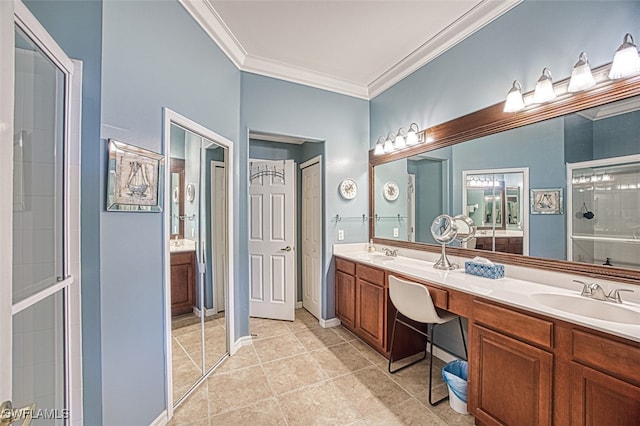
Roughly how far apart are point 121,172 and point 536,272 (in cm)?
263

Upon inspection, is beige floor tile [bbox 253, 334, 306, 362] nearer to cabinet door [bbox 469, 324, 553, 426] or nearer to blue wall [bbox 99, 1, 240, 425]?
blue wall [bbox 99, 1, 240, 425]

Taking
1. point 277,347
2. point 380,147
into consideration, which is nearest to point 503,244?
point 380,147

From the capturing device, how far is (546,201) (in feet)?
6.03

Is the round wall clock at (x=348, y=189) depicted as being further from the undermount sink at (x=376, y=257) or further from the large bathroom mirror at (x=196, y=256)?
the large bathroom mirror at (x=196, y=256)

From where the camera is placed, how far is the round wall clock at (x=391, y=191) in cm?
320

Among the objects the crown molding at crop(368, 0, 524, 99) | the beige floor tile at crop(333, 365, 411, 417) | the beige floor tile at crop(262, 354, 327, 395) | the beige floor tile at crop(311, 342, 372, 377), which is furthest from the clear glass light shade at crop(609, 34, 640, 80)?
the beige floor tile at crop(262, 354, 327, 395)

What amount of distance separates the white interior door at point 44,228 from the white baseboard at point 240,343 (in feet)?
4.73

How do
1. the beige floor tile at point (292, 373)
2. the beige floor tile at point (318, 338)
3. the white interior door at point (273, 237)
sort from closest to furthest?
1. the beige floor tile at point (292, 373)
2. the beige floor tile at point (318, 338)
3. the white interior door at point (273, 237)

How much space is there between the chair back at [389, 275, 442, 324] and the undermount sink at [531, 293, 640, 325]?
24.3 inches

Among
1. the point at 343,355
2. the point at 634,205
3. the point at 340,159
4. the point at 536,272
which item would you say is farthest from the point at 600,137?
the point at 343,355

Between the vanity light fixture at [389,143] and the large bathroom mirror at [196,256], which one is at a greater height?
the vanity light fixture at [389,143]

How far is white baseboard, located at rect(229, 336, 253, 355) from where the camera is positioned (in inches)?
106

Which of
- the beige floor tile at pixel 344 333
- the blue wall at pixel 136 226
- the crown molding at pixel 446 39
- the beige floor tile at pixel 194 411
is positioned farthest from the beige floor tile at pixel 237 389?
the crown molding at pixel 446 39

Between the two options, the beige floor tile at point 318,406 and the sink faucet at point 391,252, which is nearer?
the beige floor tile at point 318,406
